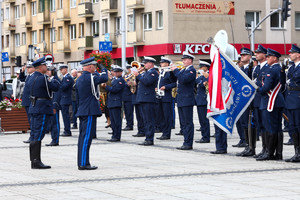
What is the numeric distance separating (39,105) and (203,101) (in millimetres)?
6366

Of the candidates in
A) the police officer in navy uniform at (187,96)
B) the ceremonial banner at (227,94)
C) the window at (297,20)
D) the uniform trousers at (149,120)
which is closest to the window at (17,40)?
the window at (297,20)

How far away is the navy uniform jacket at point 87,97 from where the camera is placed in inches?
545

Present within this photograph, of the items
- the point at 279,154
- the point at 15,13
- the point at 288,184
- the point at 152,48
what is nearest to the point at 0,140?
the point at 279,154

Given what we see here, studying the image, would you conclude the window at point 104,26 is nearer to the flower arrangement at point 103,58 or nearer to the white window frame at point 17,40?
the white window frame at point 17,40

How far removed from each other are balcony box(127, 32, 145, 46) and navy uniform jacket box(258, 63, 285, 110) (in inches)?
1643

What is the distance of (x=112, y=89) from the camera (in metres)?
20.7

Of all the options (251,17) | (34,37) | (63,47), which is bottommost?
(63,47)

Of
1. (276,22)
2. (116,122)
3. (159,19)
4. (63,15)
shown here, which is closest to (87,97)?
(116,122)

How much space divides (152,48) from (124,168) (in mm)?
41343

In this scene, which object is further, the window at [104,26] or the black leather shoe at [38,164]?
the window at [104,26]

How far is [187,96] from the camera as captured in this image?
58.2ft

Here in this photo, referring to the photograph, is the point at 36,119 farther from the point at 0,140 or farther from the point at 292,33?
the point at 292,33

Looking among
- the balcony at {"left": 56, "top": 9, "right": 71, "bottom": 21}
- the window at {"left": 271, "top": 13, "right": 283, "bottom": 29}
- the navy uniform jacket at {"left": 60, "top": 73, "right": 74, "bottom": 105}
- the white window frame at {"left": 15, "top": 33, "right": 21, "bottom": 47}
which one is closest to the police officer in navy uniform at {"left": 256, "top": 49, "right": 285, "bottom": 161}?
the navy uniform jacket at {"left": 60, "top": 73, "right": 74, "bottom": 105}

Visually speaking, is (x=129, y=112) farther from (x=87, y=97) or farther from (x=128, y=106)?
(x=87, y=97)
